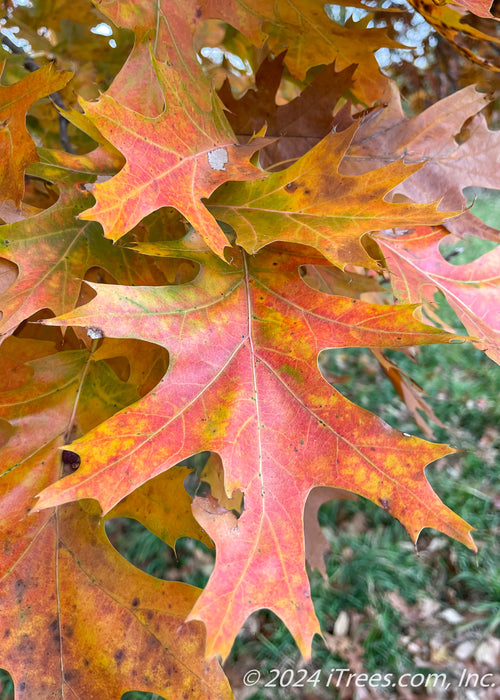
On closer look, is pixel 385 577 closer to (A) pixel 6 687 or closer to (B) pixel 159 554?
(B) pixel 159 554

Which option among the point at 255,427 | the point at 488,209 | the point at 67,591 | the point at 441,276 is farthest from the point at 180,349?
the point at 488,209

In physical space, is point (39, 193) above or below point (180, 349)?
above

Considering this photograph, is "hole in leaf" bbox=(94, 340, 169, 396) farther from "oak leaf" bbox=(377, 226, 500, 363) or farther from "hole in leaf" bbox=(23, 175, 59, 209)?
"oak leaf" bbox=(377, 226, 500, 363)

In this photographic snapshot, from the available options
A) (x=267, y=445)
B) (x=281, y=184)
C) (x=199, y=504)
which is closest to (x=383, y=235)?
(x=281, y=184)

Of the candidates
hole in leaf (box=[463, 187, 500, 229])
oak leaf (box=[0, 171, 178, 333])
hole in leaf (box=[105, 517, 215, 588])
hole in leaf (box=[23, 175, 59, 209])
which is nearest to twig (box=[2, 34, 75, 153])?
hole in leaf (box=[23, 175, 59, 209])

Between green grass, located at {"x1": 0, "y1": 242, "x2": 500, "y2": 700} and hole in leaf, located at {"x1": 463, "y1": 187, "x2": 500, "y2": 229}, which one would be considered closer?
green grass, located at {"x1": 0, "y1": 242, "x2": 500, "y2": 700}

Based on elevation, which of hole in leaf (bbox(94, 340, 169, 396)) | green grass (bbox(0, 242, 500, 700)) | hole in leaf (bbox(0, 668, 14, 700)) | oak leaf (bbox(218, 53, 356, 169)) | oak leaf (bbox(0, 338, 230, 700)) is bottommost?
green grass (bbox(0, 242, 500, 700))

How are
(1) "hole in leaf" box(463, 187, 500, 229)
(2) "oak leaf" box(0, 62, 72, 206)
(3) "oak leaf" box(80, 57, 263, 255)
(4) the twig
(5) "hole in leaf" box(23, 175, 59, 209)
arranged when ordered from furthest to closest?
(1) "hole in leaf" box(463, 187, 500, 229) → (4) the twig → (5) "hole in leaf" box(23, 175, 59, 209) → (2) "oak leaf" box(0, 62, 72, 206) → (3) "oak leaf" box(80, 57, 263, 255)
